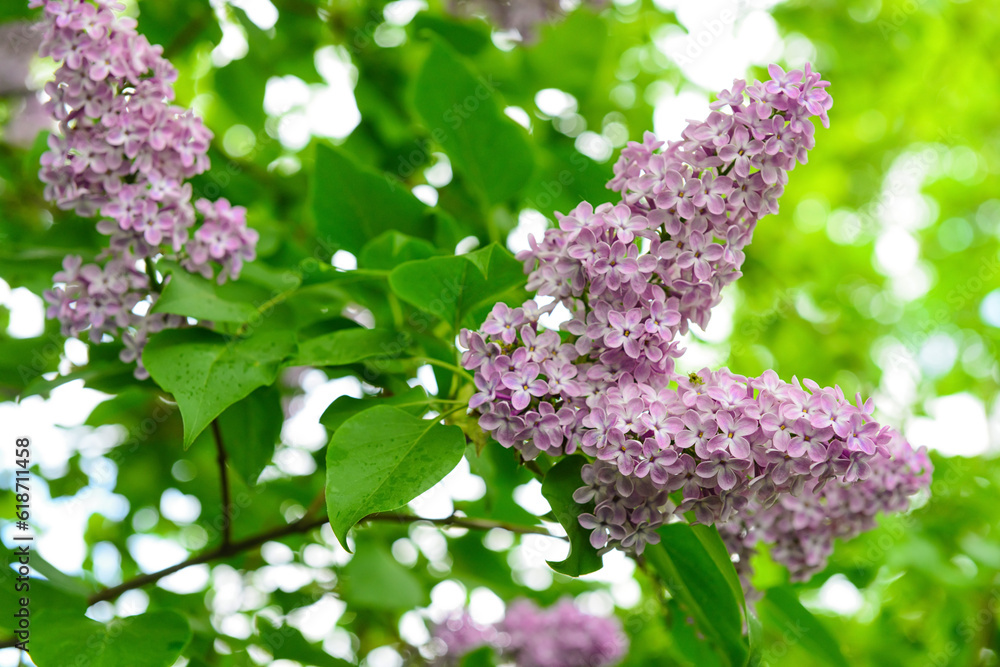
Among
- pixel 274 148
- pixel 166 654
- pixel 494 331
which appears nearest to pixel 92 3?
pixel 494 331

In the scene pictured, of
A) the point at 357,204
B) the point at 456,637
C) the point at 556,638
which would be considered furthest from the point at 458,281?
the point at 456,637

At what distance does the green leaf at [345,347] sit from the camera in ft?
4.01

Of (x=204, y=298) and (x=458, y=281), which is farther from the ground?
(x=458, y=281)

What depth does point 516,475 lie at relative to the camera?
168cm

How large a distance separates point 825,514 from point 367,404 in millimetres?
809

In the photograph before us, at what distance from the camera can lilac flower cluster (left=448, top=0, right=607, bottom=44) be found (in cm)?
267

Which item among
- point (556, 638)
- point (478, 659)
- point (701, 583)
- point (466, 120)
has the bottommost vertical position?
point (556, 638)

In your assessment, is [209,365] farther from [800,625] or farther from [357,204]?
[800,625]

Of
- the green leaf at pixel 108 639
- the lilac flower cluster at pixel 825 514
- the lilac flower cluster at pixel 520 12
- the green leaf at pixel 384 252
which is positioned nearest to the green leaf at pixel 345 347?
the green leaf at pixel 384 252

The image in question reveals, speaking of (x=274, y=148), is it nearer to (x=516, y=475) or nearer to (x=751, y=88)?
(x=516, y=475)

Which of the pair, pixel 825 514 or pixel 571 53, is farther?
pixel 571 53

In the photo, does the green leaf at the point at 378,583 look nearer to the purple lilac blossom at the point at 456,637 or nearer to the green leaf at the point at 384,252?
the purple lilac blossom at the point at 456,637

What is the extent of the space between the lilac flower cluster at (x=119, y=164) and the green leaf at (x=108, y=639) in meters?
0.43

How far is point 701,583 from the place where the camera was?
127 cm
